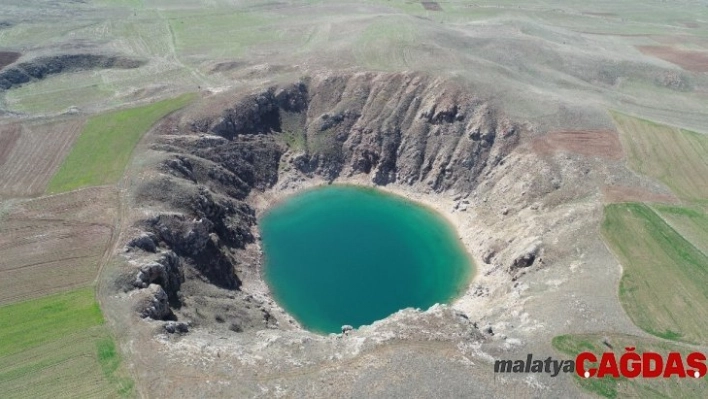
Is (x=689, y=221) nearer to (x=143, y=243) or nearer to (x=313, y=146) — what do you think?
(x=313, y=146)

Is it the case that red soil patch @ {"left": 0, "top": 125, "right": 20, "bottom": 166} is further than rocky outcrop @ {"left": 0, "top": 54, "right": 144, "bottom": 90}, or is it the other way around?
rocky outcrop @ {"left": 0, "top": 54, "right": 144, "bottom": 90}

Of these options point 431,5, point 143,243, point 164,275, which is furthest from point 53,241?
point 431,5

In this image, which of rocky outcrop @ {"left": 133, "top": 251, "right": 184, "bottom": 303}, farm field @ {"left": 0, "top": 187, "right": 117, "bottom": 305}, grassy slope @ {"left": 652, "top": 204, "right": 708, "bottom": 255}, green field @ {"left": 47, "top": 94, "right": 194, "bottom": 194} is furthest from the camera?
green field @ {"left": 47, "top": 94, "right": 194, "bottom": 194}

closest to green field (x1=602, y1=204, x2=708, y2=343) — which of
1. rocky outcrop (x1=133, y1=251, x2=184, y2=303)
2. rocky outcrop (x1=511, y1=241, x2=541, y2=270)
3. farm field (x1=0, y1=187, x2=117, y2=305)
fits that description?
rocky outcrop (x1=511, y1=241, x2=541, y2=270)

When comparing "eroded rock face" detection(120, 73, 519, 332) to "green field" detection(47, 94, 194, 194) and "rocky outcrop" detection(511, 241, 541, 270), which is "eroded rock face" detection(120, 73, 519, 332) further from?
"rocky outcrop" detection(511, 241, 541, 270)

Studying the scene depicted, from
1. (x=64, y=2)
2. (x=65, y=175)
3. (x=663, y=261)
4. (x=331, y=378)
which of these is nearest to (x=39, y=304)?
(x=65, y=175)

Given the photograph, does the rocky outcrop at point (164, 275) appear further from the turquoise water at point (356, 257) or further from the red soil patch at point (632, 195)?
the red soil patch at point (632, 195)
